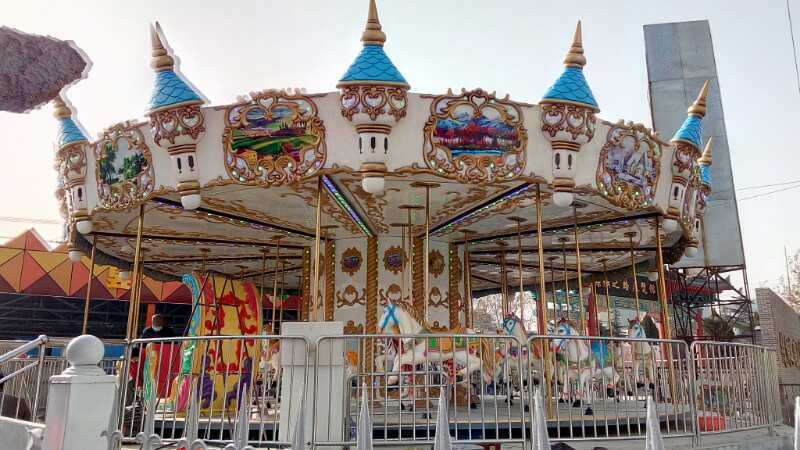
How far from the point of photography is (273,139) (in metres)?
6.87

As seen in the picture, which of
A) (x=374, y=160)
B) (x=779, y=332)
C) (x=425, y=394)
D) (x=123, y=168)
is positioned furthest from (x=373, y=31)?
(x=779, y=332)

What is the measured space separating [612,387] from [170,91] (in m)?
6.22

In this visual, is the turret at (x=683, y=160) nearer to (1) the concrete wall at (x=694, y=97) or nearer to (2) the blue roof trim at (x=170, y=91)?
(2) the blue roof trim at (x=170, y=91)

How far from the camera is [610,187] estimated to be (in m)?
7.74

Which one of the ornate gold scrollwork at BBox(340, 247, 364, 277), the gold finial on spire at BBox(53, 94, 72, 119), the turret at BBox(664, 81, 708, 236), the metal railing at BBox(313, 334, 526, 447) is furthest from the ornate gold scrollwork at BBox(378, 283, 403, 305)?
the gold finial on spire at BBox(53, 94, 72, 119)

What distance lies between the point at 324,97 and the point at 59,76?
151 inches

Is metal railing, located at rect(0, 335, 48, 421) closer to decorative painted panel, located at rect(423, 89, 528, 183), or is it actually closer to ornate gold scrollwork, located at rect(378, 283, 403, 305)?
decorative painted panel, located at rect(423, 89, 528, 183)

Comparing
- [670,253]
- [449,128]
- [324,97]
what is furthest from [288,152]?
[670,253]

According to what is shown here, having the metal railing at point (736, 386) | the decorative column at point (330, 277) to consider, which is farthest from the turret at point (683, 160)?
the decorative column at point (330, 277)

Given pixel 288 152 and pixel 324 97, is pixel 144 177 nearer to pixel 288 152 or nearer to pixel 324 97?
pixel 288 152

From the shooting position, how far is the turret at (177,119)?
22.6 ft

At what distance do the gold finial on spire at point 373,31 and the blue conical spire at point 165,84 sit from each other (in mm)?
1979

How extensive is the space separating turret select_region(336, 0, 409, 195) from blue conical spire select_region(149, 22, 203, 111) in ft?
5.80

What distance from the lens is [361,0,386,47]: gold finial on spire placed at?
21.7 ft
